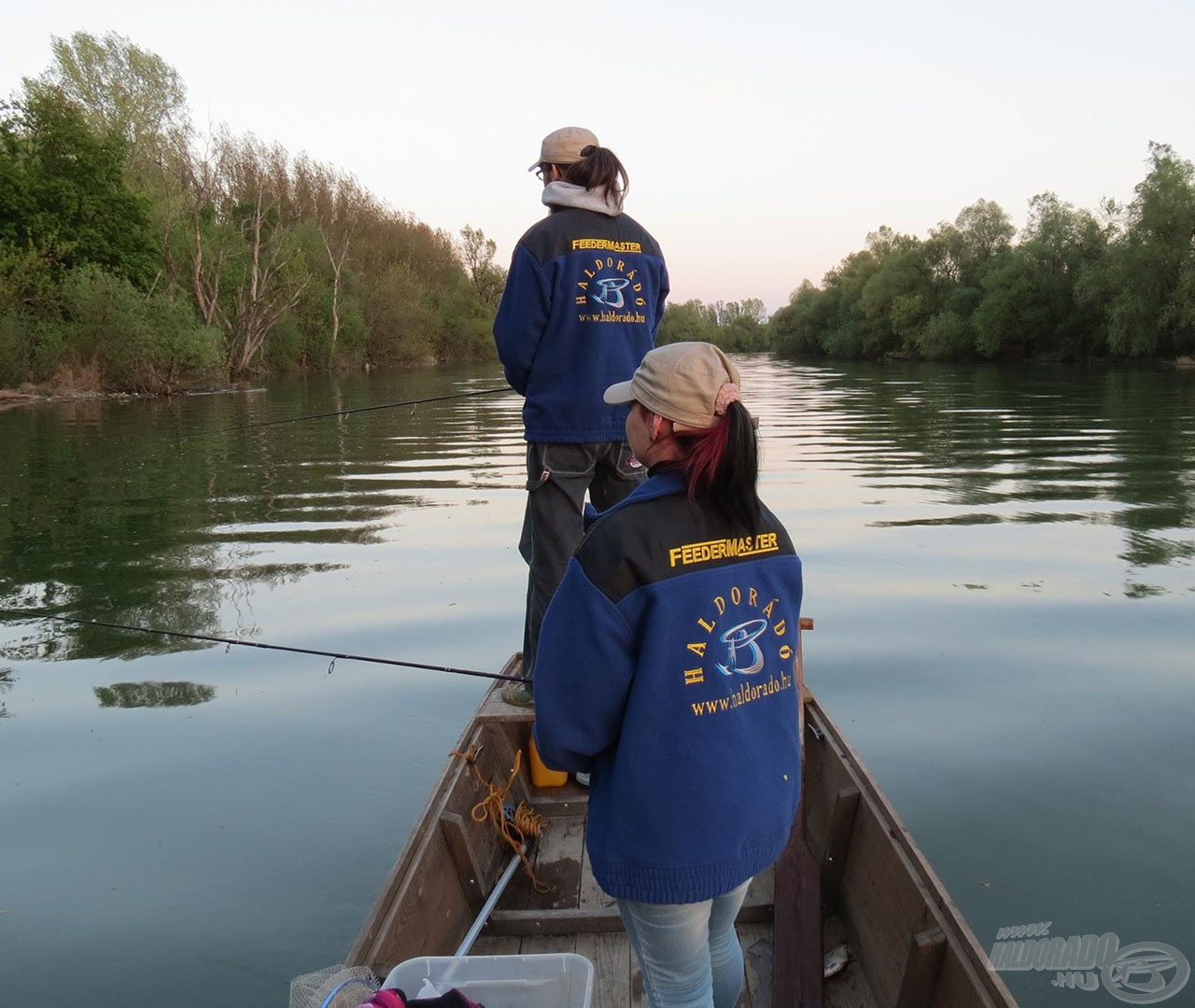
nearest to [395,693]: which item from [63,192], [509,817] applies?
[509,817]

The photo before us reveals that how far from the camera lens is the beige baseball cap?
2.03m

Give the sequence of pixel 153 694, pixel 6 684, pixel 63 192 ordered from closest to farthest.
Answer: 1. pixel 153 694
2. pixel 6 684
3. pixel 63 192

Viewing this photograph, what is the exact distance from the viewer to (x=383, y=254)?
221 feet

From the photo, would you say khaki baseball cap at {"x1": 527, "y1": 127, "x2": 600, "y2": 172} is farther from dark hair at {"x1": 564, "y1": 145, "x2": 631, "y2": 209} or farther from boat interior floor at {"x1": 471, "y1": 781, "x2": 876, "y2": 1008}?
boat interior floor at {"x1": 471, "y1": 781, "x2": 876, "y2": 1008}

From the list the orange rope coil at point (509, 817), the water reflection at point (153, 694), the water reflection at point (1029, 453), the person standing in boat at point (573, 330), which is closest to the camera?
the orange rope coil at point (509, 817)

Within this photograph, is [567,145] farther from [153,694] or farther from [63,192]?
[63,192]

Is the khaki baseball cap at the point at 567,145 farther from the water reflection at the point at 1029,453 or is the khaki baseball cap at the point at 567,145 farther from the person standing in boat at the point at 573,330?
the water reflection at the point at 1029,453

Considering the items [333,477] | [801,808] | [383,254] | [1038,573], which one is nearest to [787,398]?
[333,477]

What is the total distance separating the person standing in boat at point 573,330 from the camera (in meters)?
3.76

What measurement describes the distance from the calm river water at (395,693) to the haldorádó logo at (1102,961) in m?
0.07

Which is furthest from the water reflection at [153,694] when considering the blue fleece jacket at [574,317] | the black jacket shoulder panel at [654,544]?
the black jacket shoulder panel at [654,544]

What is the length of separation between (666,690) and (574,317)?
2135 mm

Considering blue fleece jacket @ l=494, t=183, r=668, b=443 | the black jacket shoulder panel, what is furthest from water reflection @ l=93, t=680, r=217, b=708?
the black jacket shoulder panel

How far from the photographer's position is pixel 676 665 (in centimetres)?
199
